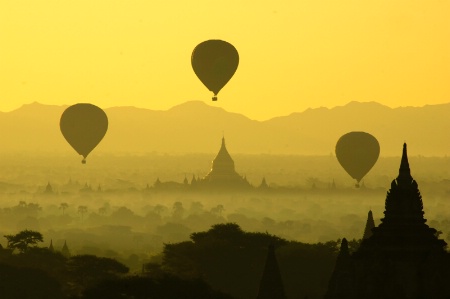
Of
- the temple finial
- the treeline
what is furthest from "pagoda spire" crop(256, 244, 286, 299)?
the treeline

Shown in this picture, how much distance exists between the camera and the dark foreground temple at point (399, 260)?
267 ft

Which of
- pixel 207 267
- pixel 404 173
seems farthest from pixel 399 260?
pixel 207 267

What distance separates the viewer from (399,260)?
82.6 metres

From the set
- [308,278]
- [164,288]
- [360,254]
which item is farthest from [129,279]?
[308,278]

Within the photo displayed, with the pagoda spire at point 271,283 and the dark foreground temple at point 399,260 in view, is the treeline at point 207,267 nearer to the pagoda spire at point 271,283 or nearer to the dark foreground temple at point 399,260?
the pagoda spire at point 271,283

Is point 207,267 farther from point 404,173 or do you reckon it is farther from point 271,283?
point 404,173

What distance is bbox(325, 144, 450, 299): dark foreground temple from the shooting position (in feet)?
267

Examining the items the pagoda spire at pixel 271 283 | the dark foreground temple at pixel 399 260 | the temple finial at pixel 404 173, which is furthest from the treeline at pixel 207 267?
the temple finial at pixel 404 173

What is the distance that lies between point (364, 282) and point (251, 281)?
2230 inches

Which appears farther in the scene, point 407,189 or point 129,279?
point 129,279

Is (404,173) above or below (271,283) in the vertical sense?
above

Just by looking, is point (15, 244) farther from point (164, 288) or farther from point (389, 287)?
point (389, 287)

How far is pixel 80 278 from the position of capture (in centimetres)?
13800

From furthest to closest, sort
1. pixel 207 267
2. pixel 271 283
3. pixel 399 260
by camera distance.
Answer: pixel 207 267 < pixel 271 283 < pixel 399 260
